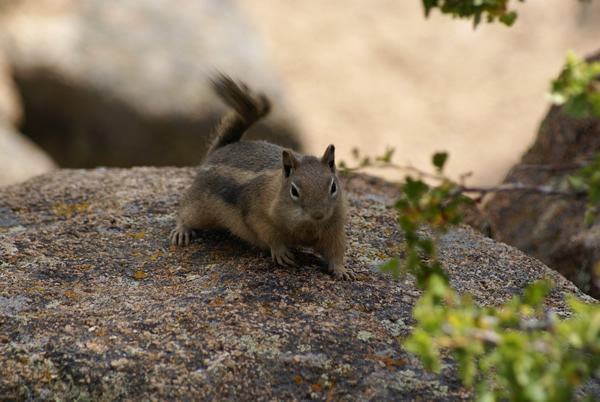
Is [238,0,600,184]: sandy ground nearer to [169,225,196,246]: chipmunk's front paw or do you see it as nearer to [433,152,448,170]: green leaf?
[169,225,196,246]: chipmunk's front paw

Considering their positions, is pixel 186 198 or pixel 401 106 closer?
pixel 186 198

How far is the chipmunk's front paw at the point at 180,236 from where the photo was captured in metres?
4.77

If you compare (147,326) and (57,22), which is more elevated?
(57,22)

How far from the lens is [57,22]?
10.2 meters

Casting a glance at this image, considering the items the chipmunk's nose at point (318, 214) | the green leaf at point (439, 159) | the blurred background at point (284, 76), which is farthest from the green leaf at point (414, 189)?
the blurred background at point (284, 76)

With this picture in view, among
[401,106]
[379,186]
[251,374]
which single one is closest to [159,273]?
[251,374]

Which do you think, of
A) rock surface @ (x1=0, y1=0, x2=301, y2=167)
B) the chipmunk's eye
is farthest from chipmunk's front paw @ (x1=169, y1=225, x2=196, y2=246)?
rock surface @ (x1=0, y1=0, x2=301, y2=167)

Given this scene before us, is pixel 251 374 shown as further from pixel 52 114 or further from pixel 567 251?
pixel 52 114

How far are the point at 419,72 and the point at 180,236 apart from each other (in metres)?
10.3

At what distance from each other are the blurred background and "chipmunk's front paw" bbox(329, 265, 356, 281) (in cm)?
623

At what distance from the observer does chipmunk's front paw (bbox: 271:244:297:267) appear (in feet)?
14.3

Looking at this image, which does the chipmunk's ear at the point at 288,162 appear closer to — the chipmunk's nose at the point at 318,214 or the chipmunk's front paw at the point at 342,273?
the chipmunk's nose at the point at 318,214

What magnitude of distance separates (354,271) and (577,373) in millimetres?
2359

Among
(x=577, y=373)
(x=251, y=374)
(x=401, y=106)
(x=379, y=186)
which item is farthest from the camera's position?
(x=401, y=106)
